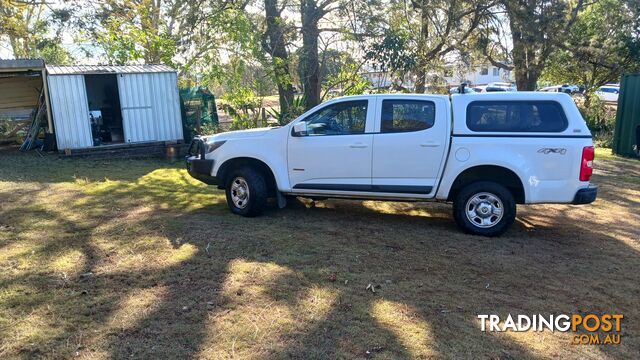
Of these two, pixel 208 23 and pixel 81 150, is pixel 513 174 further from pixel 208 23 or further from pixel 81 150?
pixel 208 23

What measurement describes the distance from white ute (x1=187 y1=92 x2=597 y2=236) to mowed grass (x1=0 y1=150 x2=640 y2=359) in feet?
1.56

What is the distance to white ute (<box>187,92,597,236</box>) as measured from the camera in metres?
5.93

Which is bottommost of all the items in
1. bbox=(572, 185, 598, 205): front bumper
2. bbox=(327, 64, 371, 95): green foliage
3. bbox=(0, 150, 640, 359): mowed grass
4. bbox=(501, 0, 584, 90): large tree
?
bbox=(0, 150, 640, 359): mowed grass

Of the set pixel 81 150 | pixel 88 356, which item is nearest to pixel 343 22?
pixel 81 150

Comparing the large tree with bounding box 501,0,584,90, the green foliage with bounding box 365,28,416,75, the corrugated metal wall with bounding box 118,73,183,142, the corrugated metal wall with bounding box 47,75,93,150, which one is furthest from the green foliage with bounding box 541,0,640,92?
the corrugated metal wall with bounding box 47,75,93,150

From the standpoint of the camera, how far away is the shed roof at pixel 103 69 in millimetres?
12391

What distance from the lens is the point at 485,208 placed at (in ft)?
20.2

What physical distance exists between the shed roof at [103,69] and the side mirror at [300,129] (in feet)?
26.3

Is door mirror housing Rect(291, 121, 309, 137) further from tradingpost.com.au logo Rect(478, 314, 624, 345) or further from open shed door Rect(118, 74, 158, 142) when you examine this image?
open shed door Rect(118, 74, 158, 142)

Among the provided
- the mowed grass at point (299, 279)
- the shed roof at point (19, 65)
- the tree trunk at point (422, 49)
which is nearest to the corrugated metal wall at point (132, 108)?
the shed roof at point (19, 65)

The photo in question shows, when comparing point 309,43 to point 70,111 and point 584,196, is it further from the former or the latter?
point 584,196

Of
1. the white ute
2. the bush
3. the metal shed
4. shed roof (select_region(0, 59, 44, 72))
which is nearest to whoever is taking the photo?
the white ute

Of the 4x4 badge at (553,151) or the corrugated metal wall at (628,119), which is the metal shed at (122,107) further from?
the corrugated metal wall at (628,119)

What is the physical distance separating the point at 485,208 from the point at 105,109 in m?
12.6
